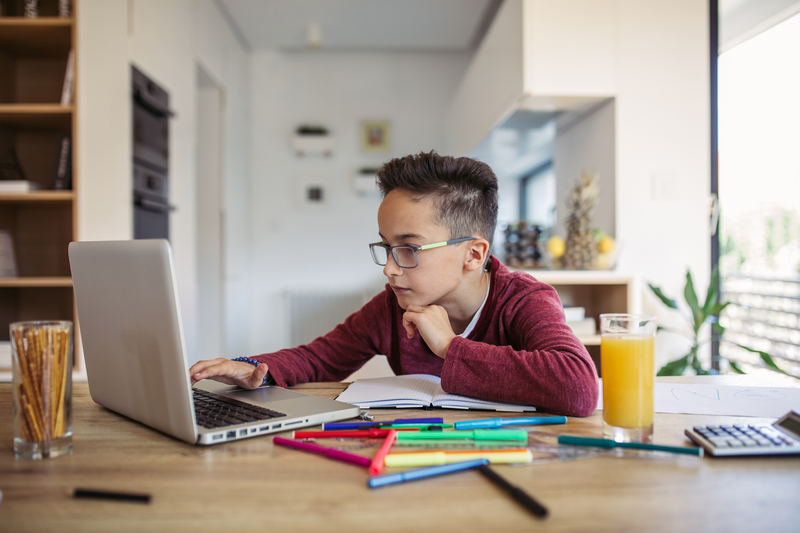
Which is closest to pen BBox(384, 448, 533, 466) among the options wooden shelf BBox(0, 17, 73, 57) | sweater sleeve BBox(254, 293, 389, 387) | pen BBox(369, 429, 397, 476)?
pen BBox(369, 429, 397, 476)

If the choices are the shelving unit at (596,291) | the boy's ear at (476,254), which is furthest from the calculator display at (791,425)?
the shelving unit at (596,291)

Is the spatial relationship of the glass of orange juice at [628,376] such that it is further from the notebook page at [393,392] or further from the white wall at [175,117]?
the white wall at [175,117]

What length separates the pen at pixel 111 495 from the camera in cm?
51

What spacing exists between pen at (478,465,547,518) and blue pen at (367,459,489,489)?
0.01 metres

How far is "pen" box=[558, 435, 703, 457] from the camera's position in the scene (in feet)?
2.05

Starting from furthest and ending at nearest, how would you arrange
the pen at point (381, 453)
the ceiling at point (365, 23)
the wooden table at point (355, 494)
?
the ceiling at point (365, 23)
the pen at point (381, 453)
the wooden table at point (355, 494)

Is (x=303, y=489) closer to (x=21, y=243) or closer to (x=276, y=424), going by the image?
(x=276, y=424)

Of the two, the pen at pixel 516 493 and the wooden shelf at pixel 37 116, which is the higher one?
the wooden shelf at pixel 37 116

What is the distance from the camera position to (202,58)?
11.1 ft

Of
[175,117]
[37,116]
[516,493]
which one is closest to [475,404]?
[516,493]

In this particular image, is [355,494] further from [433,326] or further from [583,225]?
[583,225]

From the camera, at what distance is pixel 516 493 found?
0.51 m

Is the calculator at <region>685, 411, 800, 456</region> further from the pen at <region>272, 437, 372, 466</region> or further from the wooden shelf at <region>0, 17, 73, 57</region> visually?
the wooden shelf at <region>0, 17, 73, 57</region>

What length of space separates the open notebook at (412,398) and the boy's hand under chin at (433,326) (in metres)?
0.07
